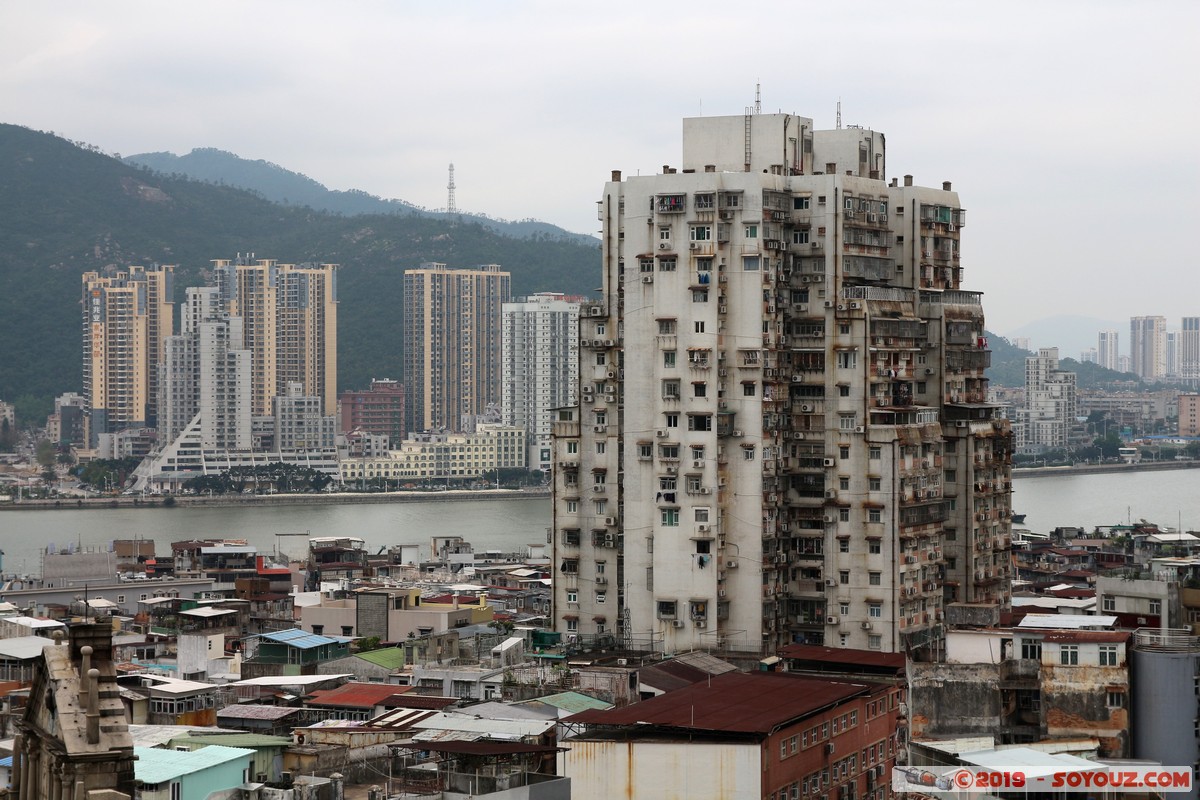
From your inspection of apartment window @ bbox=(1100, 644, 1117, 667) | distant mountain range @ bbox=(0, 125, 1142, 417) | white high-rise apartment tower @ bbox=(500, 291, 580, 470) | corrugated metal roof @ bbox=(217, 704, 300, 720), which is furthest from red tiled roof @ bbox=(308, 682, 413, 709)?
distant mountain range @ bbox=(0, 125, 1142, 417)

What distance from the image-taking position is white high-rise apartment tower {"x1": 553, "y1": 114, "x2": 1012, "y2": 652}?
1284 centimetres

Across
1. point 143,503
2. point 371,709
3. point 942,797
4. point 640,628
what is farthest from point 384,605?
point 143,503

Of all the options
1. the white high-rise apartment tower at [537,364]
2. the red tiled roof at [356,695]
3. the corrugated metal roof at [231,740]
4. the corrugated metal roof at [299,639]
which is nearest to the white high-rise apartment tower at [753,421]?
the corrugated metal roof at [299,639]

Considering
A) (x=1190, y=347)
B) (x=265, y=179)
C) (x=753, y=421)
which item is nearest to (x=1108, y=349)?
(x=1190, y=347)

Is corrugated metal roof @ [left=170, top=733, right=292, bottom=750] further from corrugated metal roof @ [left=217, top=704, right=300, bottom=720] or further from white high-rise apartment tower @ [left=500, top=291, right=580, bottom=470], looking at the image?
white high-rise apartment tower @ [left=500, top=291, right=580, bottom=470]

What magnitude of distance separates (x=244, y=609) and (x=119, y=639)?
7.63 ft

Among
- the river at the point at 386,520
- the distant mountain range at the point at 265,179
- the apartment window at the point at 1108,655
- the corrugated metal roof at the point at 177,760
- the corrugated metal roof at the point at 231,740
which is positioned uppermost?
the distant mountain range at the point at 265,179

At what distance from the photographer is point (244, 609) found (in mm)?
17469

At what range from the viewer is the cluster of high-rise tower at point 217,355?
5469cm

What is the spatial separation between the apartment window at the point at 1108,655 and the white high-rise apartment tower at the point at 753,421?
3939mm

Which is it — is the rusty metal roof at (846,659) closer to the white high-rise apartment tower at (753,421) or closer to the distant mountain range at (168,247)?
the white high-rise apartment tower at (753,421)

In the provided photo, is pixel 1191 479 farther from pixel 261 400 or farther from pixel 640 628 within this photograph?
pixel 640 628

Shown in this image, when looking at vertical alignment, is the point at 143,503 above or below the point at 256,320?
below

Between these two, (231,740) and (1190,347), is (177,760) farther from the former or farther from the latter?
(1190,347)
